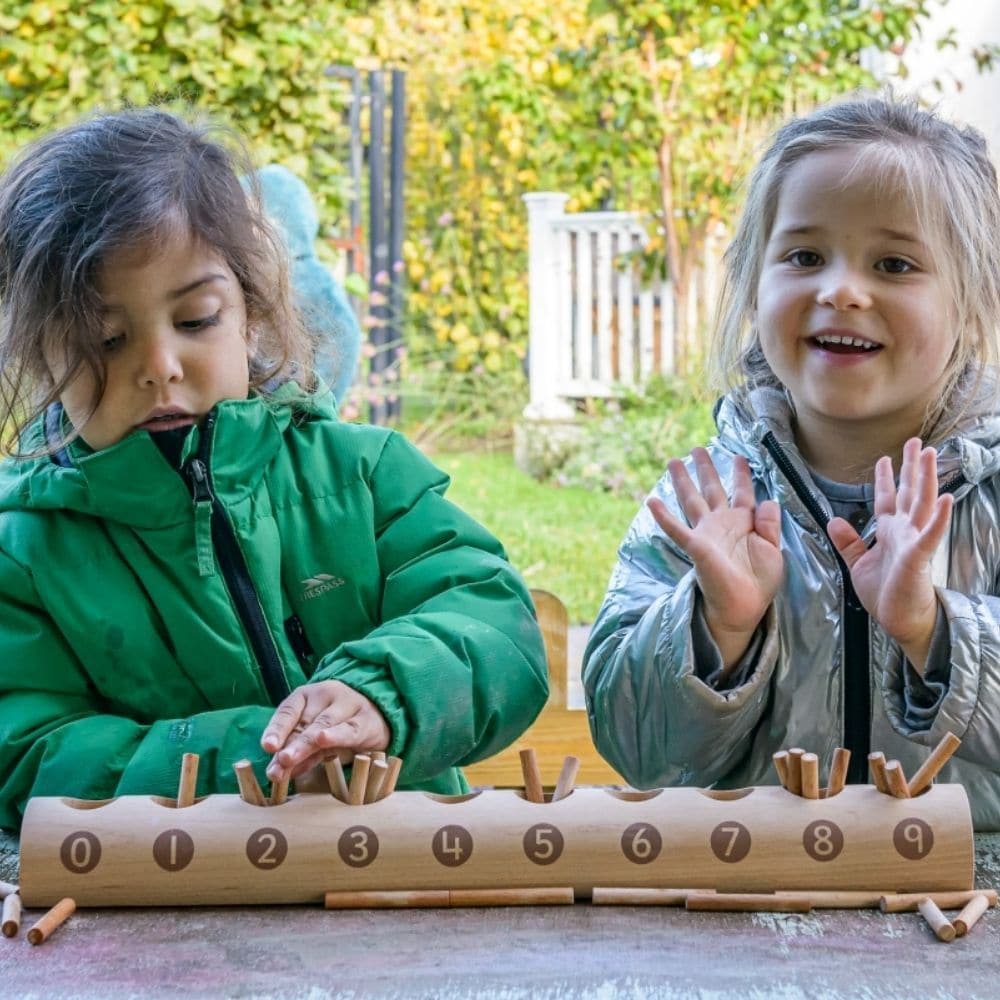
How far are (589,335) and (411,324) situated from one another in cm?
118

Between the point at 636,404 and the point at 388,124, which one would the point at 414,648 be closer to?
the point at 636,404

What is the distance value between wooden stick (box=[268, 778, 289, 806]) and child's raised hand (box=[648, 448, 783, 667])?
0.45m

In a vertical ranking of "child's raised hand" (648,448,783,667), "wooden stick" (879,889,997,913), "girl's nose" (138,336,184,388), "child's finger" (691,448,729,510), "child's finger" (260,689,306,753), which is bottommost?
"wooden stick" (879,889,997,913)

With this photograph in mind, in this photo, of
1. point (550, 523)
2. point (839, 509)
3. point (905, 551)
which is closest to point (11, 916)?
point (905, 551)

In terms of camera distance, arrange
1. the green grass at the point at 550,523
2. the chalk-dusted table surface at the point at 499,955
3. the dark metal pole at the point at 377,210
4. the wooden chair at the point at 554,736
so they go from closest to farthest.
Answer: the chalk-dusted table surface at the point at 499,955 < the wooden chair at the point at 554,736 < the green grass at the point at 550,523 < the dark metal pole at the point at 377,210

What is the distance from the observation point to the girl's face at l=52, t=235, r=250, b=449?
5.24ft

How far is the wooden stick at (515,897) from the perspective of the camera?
121 cm

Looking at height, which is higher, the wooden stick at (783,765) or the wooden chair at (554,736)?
the wooden stick at (783,765)

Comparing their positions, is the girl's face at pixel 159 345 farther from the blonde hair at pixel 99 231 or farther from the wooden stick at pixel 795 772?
the wooden stick at pixel 795 772

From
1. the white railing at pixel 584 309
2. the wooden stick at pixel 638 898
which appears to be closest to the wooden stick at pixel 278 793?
the wooden stick at pixel 638 898

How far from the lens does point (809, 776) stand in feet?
4.05

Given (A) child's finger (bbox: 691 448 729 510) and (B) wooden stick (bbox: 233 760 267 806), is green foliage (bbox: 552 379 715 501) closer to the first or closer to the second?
(A) child's finger (bbox: 691 448 729 510)

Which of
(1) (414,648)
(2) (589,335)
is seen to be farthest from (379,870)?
(2) (589,335)

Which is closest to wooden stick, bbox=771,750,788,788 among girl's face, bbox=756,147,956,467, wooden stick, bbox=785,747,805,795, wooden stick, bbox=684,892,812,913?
wooden stick, bbox=785,747,805,795
